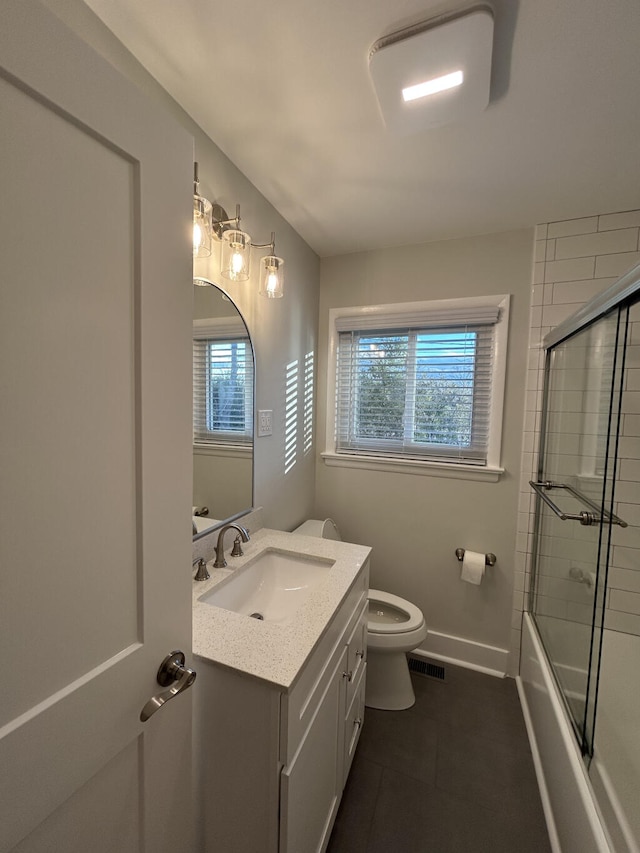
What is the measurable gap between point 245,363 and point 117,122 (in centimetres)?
97

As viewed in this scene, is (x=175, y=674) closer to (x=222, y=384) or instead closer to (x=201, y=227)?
(x=222, y=384)

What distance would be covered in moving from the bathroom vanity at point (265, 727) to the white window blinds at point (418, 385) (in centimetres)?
122

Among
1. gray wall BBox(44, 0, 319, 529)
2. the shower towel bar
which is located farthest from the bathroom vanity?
the shower towel bar

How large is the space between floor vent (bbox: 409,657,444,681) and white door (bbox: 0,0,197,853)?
63.6 inches

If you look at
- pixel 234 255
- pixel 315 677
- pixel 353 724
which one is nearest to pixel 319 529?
pixel 353 724

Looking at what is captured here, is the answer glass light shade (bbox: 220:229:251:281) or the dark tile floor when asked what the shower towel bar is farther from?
glass light shade (bbox: 220:229:251:281)

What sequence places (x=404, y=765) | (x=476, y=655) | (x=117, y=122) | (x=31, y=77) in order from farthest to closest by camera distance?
1. (x=476, y=655)
2. (x=404, y=765)
3. (x=117, y=122)
4. (x=31, y=77)

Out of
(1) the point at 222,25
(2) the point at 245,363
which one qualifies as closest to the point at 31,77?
(1) the point at 222,25

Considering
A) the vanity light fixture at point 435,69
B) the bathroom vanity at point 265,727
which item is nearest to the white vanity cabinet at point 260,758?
the bathroom vanity at point 265,727

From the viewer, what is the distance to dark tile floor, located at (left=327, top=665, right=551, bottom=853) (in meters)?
1.18

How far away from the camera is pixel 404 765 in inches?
56.0

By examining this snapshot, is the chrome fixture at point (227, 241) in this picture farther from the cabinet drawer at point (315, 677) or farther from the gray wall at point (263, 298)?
the cabinet drawer at point (315, 677)

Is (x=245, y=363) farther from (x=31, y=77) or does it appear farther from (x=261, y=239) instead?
(x=31, y=77)

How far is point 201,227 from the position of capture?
1104 millimetres
